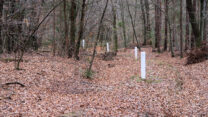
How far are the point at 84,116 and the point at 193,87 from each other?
518 centimetres

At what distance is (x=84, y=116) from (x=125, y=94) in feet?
8.72

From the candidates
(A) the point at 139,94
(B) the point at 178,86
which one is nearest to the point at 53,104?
(A) the point at 139,94

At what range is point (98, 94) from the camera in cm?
801

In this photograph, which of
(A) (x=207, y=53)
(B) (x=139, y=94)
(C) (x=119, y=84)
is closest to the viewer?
(B) (x=139, y=94)

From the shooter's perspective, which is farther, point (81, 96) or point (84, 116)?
point (81, 96)

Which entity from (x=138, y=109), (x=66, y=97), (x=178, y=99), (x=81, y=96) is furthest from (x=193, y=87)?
(x=66, y=97)

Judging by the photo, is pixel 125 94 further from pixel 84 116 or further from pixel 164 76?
pixel 164 76

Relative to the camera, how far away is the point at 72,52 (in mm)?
16156

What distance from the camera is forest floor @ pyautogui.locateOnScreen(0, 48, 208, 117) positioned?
6176mm

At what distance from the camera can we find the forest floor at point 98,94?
6176 mm

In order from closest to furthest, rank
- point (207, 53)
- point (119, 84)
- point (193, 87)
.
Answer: point (193, 87), point (119, 84), point (207, 53)

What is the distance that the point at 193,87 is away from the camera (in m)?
8.88

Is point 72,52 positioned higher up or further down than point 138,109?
higher up

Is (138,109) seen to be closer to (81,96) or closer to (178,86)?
(81,96)
